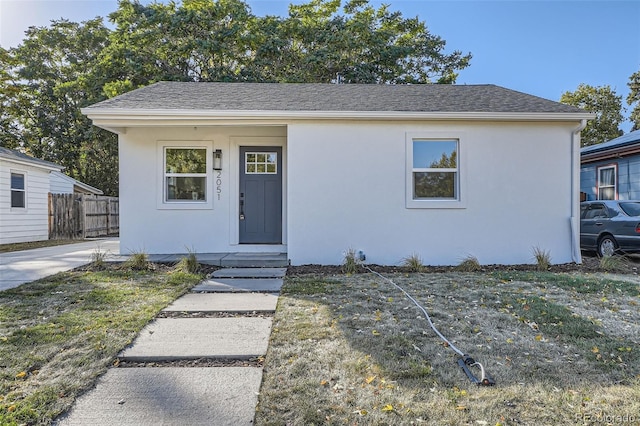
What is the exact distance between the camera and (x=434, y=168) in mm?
6738

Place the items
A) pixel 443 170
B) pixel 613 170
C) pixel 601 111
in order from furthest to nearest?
pixel 601 111 < pixel 613 170 < pixel 443 170

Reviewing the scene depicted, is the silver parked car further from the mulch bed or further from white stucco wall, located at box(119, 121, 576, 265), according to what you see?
white stucco wall, located at box(119, 121, 576, 265)

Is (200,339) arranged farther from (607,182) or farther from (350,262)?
(607,182)

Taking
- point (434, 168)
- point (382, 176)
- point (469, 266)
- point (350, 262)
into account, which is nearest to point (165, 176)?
point (350, 262)

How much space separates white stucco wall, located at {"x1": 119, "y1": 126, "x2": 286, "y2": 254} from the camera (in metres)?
7.07

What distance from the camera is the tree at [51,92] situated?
19438 millimetres

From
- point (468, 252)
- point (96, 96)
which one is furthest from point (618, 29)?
point (96, 96)

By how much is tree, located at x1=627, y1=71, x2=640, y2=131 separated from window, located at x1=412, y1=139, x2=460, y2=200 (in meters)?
21.4

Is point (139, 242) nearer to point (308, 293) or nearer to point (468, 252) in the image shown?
point (308, 293)

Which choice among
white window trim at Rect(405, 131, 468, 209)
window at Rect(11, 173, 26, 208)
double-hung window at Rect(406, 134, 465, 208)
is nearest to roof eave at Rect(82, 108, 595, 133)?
white window trim at Rect(405, 131, 468, 209)

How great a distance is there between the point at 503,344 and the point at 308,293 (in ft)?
7.52

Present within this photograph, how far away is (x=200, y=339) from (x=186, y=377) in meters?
0.63

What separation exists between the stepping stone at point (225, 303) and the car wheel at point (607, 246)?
7.65 metres

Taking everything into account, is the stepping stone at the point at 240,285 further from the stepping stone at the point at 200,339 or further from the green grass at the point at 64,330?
the stepping stone at the point at 200,339
